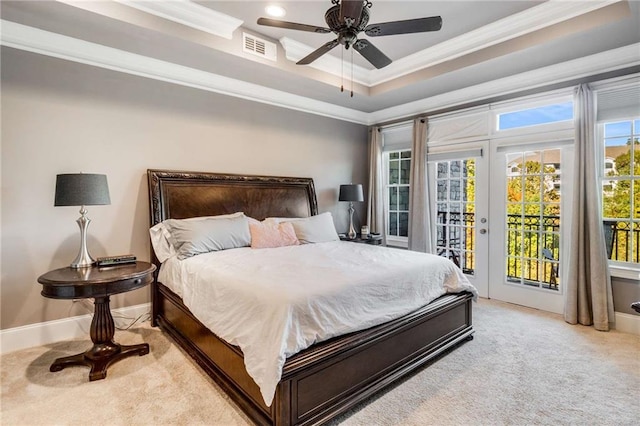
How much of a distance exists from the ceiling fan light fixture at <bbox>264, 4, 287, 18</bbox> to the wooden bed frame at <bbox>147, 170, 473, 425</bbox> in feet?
6.13

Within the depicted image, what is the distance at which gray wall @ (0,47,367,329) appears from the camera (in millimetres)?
2871

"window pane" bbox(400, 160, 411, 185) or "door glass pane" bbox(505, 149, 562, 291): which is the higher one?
"window pane" bbox(400, 160, 411, 185)

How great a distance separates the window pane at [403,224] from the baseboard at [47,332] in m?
4.11

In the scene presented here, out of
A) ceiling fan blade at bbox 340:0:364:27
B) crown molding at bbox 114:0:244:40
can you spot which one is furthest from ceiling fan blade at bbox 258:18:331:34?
crown molding at bbox 114:0:244:40

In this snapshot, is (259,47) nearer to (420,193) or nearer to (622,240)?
(420,193)

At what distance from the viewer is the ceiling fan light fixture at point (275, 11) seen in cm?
303

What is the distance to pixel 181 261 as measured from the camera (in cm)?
301

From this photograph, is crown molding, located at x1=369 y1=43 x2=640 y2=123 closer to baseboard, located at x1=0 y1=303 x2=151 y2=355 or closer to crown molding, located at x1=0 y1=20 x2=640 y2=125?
crown molding, located at x1=0 y1=20 x2=640 y2=125

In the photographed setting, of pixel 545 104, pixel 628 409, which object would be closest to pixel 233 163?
pixel 545 104

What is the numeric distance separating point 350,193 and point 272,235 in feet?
5.80

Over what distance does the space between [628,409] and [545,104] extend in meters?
3.18

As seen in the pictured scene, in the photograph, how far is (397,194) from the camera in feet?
18.4

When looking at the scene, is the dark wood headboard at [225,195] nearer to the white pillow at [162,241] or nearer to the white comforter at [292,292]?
the white pillow at [162,241]

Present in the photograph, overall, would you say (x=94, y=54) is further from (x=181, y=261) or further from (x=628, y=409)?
(x=628, y=409)
